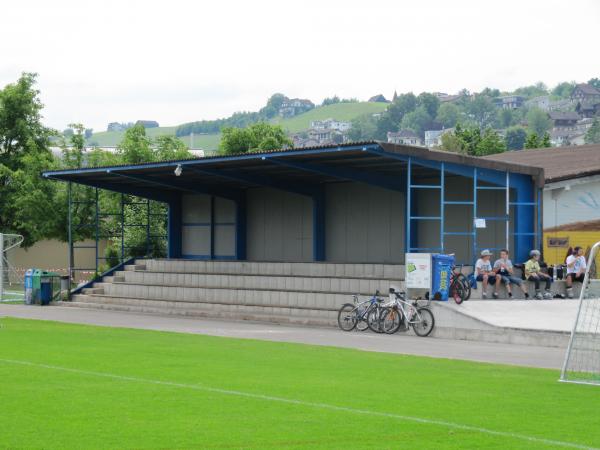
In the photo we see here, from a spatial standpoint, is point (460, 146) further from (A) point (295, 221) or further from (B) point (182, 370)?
(B) point (182, 370)

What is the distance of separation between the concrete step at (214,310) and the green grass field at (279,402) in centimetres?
995

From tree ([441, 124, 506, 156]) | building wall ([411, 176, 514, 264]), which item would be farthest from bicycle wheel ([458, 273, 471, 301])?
tree ([441, 124, 506, 156])

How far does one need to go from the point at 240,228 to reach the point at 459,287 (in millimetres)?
16656

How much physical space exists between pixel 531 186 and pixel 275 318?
849 cm

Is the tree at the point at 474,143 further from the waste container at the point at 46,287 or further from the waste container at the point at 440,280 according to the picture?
the waste container at the point at 440,280

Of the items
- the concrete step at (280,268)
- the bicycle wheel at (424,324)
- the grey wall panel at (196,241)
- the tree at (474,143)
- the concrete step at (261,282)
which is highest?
the tree at (474,143)

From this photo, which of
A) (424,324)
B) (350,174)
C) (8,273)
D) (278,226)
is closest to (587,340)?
(424,324)

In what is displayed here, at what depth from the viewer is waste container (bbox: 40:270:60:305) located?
39500 mm

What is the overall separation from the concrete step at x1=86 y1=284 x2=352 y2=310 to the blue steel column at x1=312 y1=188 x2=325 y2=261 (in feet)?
19.0

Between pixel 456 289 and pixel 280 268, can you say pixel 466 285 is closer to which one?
pixel 456 289

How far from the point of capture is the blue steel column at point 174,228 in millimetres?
46062

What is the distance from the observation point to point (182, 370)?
16.7 meters

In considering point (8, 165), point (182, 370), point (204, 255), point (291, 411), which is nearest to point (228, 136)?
point (8, 165)

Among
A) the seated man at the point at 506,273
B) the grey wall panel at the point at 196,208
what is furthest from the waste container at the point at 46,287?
the seated man at the point at 506,273
